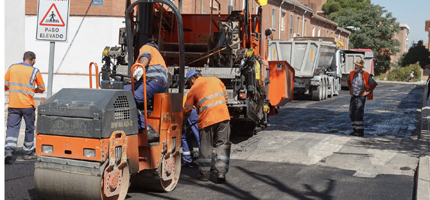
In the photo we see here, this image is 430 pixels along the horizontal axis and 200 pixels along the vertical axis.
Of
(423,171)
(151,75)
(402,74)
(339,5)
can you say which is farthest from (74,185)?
(339,5)

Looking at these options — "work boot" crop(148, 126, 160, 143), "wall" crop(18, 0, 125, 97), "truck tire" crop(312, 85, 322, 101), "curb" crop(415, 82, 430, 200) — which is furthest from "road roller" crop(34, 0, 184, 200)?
"truck tire" crop(312, 85, 322, 101)

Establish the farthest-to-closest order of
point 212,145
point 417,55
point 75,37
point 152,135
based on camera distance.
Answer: point 417,55
point 75,37
point 212,145
point 152,135

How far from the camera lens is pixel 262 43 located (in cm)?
1110

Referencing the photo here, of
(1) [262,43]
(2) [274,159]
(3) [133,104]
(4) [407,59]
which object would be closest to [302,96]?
(1) [262,43]

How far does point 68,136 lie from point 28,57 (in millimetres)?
3500

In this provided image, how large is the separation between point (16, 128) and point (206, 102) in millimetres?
2978

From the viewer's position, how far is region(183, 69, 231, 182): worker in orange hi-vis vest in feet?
22.9

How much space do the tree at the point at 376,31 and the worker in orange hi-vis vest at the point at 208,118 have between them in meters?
55.5

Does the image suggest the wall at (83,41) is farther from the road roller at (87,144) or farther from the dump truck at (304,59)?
the road roller at (87,144)

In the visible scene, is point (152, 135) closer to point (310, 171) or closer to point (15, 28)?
point (310, 171)

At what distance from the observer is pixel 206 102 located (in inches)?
277

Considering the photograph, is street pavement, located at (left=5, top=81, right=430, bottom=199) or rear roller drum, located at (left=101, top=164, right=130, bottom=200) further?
street pavement, located at (left=5, top=81, right=430, bottom=199)

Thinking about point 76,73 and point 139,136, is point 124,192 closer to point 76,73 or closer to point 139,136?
point 139,136

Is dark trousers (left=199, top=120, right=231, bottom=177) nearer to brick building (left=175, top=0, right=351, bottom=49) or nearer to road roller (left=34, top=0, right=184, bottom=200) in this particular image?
road roller (left=34, top=0, right=184, bottom=200)
